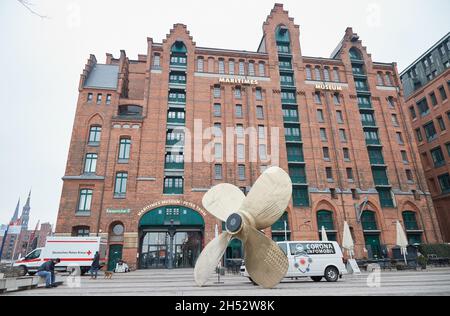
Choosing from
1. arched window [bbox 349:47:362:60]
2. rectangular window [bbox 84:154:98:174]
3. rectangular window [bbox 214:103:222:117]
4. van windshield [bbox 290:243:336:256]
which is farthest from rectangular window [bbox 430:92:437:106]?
rectangular window [bbox 84:154:98:174]

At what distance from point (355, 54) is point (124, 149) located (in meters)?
36.0

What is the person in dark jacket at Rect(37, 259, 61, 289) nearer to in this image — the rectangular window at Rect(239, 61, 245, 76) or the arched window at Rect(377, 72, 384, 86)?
the rectangular window at Rect(239, 61, 245, 76)

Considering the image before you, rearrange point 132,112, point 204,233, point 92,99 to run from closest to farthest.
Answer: point 204,233
point 92,99
point 132,112

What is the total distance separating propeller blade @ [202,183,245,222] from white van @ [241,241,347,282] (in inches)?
178

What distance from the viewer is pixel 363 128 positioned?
32.8m

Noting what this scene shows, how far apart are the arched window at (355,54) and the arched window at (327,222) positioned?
79.8 ft

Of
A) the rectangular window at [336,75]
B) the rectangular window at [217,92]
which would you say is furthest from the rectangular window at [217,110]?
the rectangular window at [336,75]

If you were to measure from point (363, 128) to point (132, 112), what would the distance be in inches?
1195

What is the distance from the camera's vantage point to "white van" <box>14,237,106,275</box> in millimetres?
19578

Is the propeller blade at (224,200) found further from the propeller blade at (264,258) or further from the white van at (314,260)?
the white van at (314,260)

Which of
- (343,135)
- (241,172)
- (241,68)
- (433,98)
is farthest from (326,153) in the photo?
(433,98)

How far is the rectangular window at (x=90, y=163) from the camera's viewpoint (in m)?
26.2
